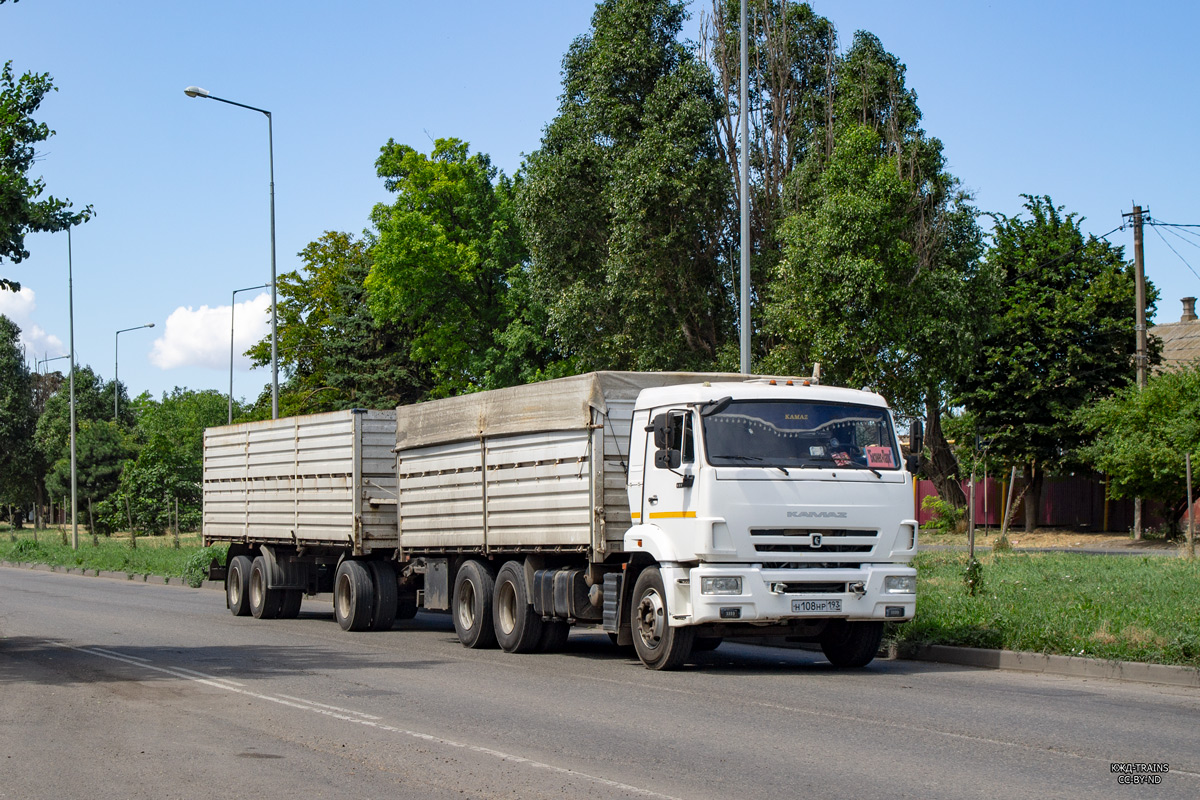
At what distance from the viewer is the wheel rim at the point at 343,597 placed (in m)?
18.7

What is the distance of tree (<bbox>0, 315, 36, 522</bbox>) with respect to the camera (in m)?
80.5

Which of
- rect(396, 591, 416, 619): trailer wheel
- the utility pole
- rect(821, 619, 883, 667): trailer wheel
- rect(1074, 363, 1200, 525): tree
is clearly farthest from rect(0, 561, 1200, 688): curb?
the utility pole

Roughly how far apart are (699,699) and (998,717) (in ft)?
8.05

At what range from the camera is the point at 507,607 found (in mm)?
15406

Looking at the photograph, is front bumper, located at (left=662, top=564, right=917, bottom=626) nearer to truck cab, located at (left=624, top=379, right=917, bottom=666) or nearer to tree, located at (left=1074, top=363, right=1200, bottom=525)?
truck cab, located at (left=624, top=379, right=917, bottom=666)

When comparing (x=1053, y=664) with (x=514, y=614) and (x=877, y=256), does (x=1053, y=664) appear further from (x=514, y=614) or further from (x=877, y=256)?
(x=877, y=256)

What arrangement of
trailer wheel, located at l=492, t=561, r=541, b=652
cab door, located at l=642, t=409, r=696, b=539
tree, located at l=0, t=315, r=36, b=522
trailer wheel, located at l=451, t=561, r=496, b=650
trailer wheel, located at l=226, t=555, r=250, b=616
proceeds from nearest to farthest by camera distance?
1. cab door, located at l=642, t=409, r=696, b=539
2. trailer wheel, located at l=492, t=561, r=541, b=652
3. trailer wheel, located at l=451, t=561, r=496, b=650
4. trailer wheel, located at l=226, t=555, r=250, b=616
5. tree, located at l=0, t=315, r=36, b=522

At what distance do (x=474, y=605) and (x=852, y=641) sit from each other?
4877 mm

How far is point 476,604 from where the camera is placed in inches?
622

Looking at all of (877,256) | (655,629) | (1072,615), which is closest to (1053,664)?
(1072,615)

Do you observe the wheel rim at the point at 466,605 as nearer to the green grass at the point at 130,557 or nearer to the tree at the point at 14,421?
the green grass at the point at 130,557

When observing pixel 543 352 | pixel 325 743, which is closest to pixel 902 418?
pixel 543 352

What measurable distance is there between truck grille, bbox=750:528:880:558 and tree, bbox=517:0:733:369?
20.6 m

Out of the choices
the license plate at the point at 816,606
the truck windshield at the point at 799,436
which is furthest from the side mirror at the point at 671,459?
the license plate at the point at 816,606
